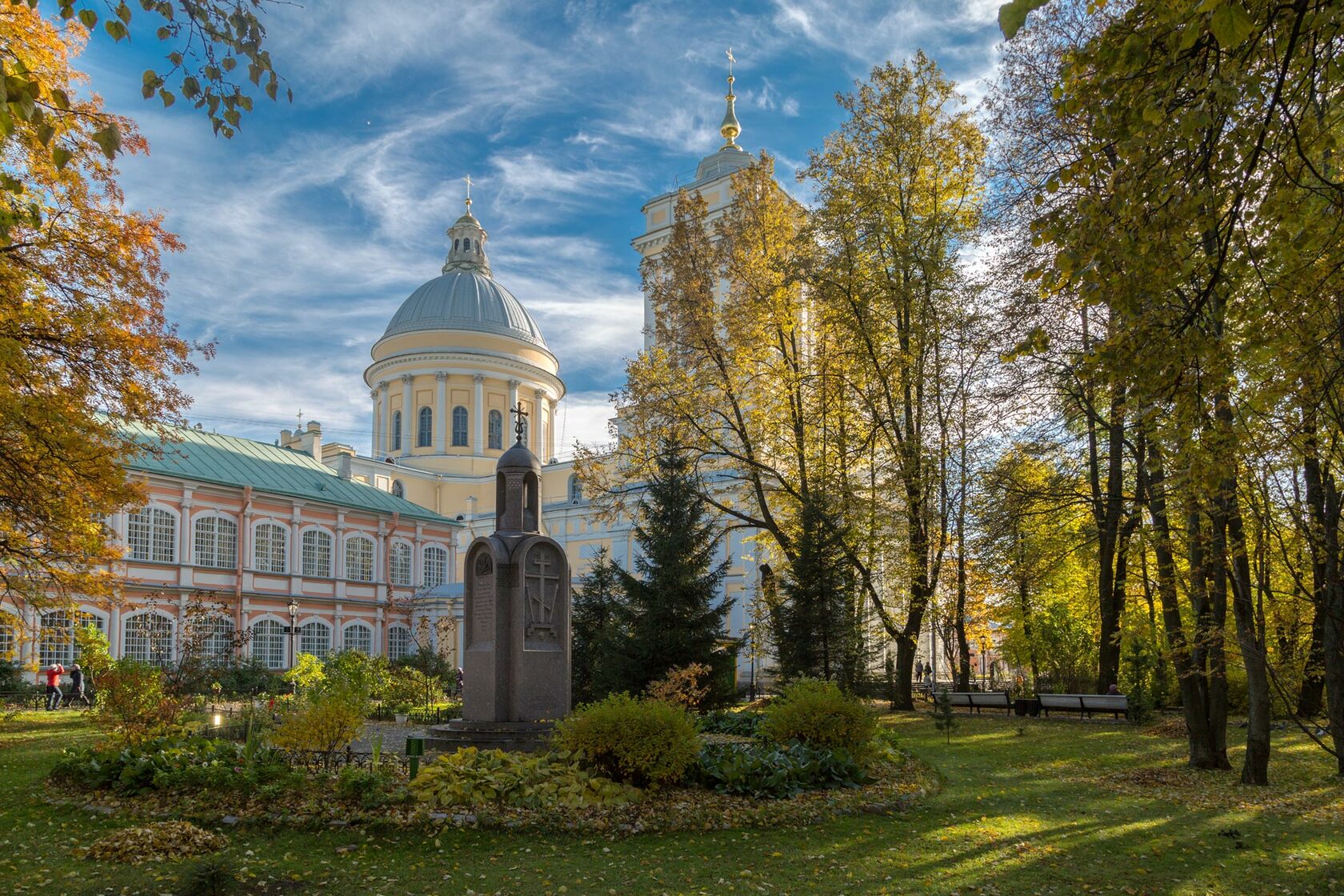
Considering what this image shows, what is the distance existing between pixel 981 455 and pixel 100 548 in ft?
58.6

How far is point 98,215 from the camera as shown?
49.8 ft

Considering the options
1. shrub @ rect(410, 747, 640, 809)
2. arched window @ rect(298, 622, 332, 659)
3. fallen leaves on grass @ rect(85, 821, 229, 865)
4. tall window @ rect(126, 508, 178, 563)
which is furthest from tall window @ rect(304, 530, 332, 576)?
fallen leaves on grass @ rect(85, 821, 229, 865)

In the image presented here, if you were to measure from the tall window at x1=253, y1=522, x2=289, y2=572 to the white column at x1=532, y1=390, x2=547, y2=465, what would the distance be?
26627 mm

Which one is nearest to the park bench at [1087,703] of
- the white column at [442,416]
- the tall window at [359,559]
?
the tall window at [359,559]

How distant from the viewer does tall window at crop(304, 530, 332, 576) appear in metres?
43.7

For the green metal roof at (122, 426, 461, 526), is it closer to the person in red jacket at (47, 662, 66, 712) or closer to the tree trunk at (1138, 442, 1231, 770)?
the person in red jacket at (47, 662, 66, 712)

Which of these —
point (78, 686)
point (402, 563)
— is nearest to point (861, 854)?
point (78, 686)

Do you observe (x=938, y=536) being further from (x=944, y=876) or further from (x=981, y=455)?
(x=944, y=876)

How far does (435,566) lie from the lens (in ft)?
164

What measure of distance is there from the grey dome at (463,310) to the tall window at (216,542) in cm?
2603

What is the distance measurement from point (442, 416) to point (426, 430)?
185cm

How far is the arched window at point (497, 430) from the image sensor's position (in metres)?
65.6

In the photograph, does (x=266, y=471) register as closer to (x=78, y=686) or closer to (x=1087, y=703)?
(x=78, y=686)

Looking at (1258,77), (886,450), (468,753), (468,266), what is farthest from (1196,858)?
(468,266)
